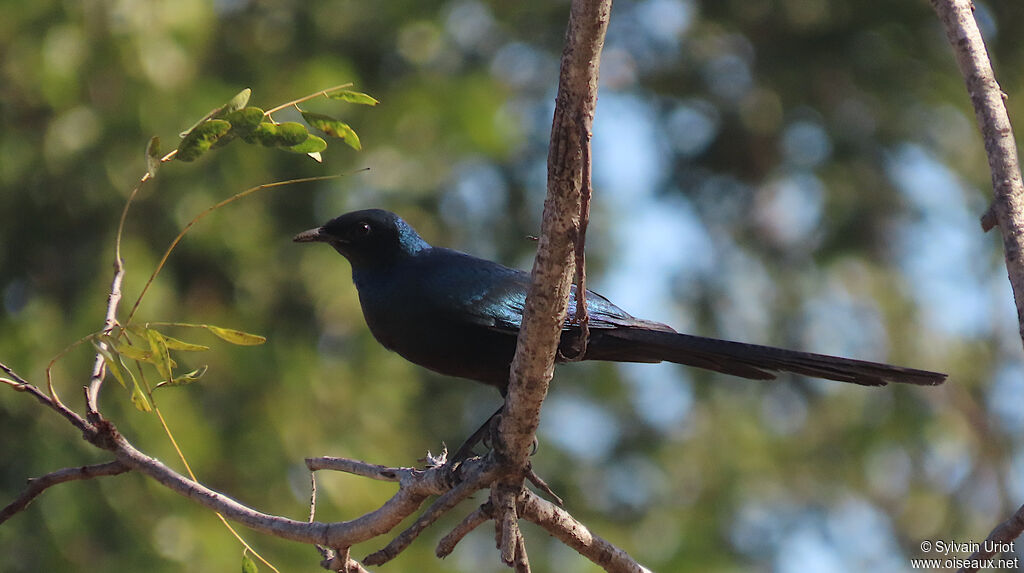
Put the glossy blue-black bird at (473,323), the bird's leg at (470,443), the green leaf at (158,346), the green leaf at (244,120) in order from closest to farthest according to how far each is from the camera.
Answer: the green leaf at (158,346) < the green leaf at (244,120) < the bird's leg at (470,443) < the glossy blue-black bird at (473,323)

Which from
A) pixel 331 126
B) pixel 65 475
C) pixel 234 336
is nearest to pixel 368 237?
pixel 331 126

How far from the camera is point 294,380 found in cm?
697

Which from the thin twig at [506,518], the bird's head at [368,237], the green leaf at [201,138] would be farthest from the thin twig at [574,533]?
the bird's head at [368,237]

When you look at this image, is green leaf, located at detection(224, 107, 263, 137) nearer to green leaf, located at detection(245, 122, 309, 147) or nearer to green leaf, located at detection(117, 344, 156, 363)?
green leaf, located at detection(245, 122, 309, 147)

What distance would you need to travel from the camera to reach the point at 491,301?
4.10 metres

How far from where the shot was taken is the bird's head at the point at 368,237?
4.46 metres

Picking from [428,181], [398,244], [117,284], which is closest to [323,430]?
[428,181]

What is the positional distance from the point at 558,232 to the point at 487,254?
714 centimetres

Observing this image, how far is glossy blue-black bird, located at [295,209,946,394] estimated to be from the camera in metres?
3.87

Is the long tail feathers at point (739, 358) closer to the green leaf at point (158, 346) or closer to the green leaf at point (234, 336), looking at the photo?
the green leaf at point (234, 336)

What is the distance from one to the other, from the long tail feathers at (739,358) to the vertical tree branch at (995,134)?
2.05 feet

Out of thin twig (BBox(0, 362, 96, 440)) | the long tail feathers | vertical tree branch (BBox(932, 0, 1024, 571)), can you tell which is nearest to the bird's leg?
the long tail feathers

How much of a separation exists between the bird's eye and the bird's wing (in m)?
0.43

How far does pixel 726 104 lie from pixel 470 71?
252 cm
